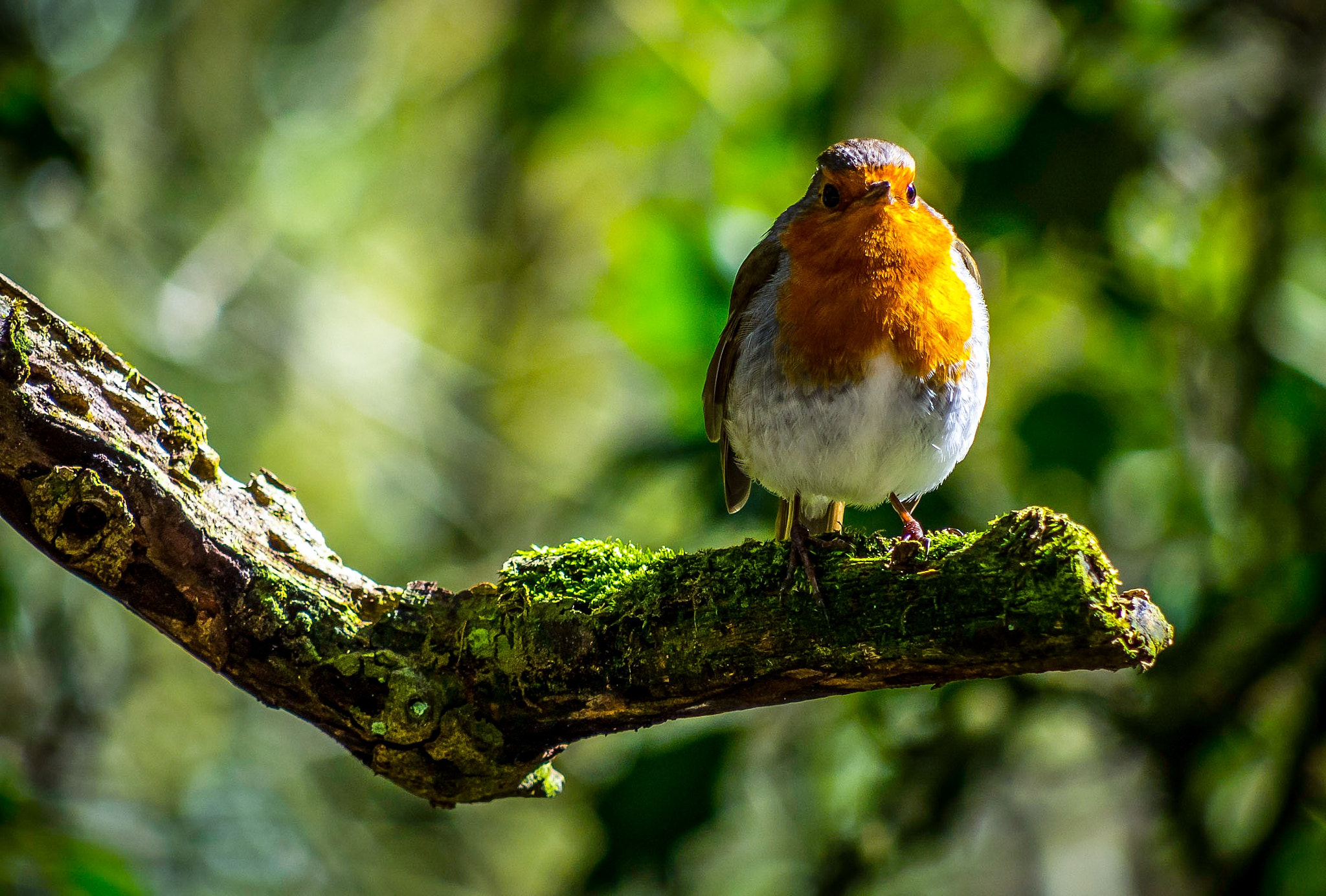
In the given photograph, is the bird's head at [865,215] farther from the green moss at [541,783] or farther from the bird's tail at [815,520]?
the green moss at [541,783]

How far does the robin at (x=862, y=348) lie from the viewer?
9.04ft

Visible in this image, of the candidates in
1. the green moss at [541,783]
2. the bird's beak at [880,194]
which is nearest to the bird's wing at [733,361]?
the bird's beak at [880,194]

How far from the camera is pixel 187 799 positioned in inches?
195

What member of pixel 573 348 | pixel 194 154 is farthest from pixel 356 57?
pixel 573 348

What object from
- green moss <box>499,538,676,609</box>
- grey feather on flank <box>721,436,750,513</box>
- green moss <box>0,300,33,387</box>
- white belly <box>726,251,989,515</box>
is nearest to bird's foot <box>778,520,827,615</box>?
green moss <box>499,538,676,609</box>

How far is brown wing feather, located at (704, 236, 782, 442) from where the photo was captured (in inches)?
125

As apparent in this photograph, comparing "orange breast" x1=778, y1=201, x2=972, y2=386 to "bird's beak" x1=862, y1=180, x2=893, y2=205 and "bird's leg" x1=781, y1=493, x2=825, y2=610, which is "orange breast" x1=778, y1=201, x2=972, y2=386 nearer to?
"bird's beak" x1=862, y1=180, x2=893, y2=205

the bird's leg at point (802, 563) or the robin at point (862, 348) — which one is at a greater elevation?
the robin at point (862, 348)

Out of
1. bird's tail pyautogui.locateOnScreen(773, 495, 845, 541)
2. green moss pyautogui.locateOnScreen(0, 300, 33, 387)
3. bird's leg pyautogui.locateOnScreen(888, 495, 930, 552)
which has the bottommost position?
green moss pyautogui.locateOnScreen(0, 300, 33, 387)

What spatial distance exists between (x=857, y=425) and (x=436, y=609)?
116 cm

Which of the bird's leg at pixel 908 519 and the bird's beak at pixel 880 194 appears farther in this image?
the bird's leg at pixel 908 519

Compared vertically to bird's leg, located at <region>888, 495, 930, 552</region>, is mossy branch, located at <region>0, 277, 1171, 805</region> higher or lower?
lower

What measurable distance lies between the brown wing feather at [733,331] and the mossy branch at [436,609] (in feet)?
3.54

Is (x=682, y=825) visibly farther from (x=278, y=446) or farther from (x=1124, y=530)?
(x=278, y=446)
